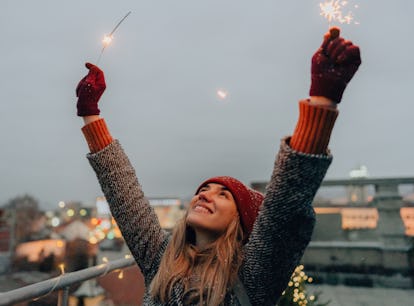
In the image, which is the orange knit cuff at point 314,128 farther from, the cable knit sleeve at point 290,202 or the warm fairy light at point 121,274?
the warm fairy light at point 121,274

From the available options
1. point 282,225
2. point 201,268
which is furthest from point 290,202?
point 201,268

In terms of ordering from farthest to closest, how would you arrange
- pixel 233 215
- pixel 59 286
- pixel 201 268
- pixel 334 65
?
pixel 59 286
pixel 233 215
pixel 201 268
pixel 334 65

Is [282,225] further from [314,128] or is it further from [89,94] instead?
[89,94]

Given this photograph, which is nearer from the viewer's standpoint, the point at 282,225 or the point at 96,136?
the point at 282,225

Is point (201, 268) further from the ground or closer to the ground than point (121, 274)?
further from the ground

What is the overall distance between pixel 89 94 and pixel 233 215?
0.98 m

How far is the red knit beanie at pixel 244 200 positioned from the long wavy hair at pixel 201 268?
38 millimetres

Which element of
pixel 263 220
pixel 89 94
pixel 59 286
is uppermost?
pixel 89 94

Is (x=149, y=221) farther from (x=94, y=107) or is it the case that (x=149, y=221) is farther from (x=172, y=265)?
(x=94, y=107)

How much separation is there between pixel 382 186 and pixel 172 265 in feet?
22.5

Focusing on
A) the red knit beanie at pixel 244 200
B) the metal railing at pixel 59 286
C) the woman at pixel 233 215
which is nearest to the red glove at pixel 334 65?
the woman at pixel 233 215

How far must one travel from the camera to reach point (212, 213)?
1.72 m

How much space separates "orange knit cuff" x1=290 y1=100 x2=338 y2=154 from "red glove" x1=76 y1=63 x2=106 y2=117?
1.10m

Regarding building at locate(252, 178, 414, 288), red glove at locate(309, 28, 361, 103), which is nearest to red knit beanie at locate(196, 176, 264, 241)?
red glove at locate(309, 28, 361, 103)
